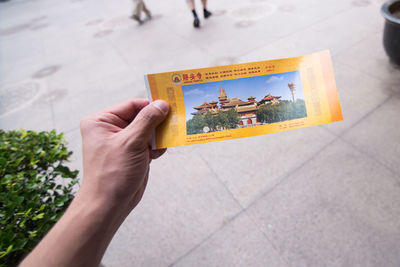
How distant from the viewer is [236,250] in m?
1.86

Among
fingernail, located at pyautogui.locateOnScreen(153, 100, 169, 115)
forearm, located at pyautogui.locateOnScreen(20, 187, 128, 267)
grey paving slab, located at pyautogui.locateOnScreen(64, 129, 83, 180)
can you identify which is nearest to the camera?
forearm, located at pyautogui.locateOnScreen(20, 187, 128, 267)

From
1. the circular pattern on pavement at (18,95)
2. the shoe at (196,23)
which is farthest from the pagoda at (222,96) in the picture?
the shoe at (196,23)

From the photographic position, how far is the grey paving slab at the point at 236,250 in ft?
5.90

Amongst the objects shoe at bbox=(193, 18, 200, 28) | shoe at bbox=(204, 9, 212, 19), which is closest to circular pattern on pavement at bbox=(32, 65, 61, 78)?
shoe at bbox=(193, 18, 200, 28)

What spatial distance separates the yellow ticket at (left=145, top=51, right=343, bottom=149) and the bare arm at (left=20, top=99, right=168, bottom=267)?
11 centimetres

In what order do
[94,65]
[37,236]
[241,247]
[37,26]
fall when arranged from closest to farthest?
1. [37,236]
2. [241,247]
3. [94,65]
4. [37,26]

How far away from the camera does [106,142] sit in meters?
1.15

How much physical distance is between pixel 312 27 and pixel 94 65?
415 centimetres

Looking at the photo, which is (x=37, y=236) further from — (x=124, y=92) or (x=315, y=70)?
(x=124, y=92)

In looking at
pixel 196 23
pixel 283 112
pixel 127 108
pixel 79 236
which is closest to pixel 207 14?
pixel 196 23

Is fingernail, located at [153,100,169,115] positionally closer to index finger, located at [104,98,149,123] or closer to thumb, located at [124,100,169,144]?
thumb, located at [124,100,169,144]

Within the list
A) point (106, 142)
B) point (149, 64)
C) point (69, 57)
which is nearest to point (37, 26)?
point (69, 57)

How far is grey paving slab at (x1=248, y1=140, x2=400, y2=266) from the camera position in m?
1.74

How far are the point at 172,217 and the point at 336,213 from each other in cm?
143
